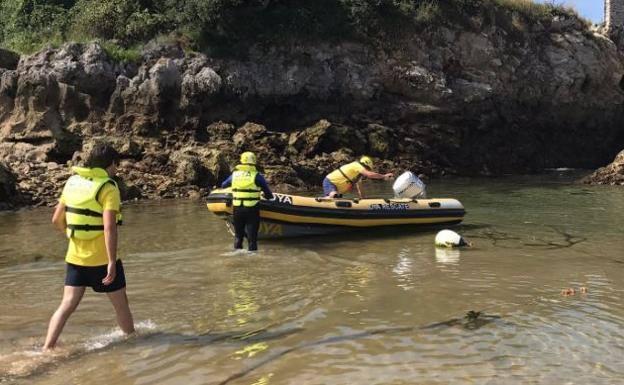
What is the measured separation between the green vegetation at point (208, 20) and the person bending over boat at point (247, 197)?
14.7 metres

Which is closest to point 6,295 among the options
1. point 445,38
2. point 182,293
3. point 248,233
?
point 182,293

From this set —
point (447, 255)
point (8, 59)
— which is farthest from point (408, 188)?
point (8, 59)

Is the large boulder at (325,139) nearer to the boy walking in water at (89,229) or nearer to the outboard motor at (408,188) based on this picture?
the outboard motor at (408,188)

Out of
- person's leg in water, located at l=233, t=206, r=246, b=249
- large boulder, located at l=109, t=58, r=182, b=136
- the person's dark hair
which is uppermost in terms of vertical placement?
large boulder, located at l=109, t=58, r=182, b=136

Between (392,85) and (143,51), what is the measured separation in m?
9.99

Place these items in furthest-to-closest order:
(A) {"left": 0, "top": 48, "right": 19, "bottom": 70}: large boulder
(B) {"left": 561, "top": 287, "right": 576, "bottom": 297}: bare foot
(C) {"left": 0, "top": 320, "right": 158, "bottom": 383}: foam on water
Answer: (A) {"left": 0, "top": 48, "right": 19, "bottom": 70}: large boulder < (B) {"left": 561, "top": 287, "right": 576, "bottom": 297}: bare foot < (C) {"left": 0, "top": 320, "right": 158, "bottom": 383}: foam on water

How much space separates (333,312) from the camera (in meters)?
5.81

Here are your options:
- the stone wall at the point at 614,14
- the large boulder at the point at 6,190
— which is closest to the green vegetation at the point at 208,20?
the large boulder at the point at 6,190

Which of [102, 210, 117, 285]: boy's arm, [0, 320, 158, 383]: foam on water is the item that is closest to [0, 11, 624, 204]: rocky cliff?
[0, 320, 158, 383]: foam on water

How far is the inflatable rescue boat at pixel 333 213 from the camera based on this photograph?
998 centimetres

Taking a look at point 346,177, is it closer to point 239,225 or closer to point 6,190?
point 239,225

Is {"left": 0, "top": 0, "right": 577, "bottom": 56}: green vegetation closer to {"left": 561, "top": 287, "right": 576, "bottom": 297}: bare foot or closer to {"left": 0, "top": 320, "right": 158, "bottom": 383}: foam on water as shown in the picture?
{"left": 0, "top": 320, "right": 158, "bottom": 383}: foam on water

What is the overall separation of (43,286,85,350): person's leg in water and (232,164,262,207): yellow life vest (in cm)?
436

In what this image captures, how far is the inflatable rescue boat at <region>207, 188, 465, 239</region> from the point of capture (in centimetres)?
998
